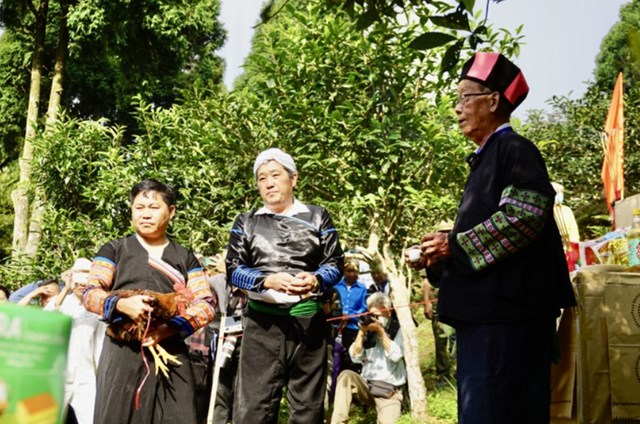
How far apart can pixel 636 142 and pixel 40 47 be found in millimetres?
11741

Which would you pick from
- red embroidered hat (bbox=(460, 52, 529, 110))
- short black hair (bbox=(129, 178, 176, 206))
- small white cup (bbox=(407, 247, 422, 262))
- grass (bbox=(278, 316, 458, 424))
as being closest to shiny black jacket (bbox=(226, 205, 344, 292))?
short black hair (bbox=(129, 178, 176, 206))

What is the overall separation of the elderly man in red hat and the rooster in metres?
1.46

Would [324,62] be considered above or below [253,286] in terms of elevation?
above

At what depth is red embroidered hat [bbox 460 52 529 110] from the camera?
296cm

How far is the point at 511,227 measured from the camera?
2635 mm

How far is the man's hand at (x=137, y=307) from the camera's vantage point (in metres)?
3.56

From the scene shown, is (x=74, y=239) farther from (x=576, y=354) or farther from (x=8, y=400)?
(x=8, y=400)

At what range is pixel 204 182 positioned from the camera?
8.02 metres

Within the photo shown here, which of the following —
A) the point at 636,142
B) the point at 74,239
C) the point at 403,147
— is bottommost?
the point at 74,239

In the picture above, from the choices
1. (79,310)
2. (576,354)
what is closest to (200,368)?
(79,310)

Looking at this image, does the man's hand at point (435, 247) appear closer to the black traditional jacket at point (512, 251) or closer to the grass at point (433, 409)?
the black traditional jacket at point (512, 251)

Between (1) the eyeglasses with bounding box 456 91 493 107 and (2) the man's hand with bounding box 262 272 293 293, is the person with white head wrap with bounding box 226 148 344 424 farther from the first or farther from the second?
(1) the eyeglasses with bounding box 456 91 493 107

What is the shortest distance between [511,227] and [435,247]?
0.34 meters

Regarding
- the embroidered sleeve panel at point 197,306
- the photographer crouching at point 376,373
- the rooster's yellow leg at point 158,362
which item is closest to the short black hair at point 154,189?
the embroidered sleeve panel at point 197,306
